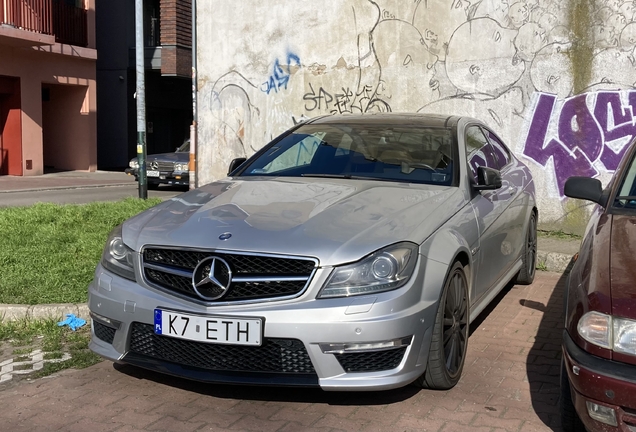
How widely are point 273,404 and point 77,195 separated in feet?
47.5

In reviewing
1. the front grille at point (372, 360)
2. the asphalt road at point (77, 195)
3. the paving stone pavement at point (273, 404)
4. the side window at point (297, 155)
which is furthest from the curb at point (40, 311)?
the asphalt road at point (77, 195)

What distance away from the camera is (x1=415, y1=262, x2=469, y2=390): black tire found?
394 centimetres

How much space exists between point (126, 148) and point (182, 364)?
85.3ft

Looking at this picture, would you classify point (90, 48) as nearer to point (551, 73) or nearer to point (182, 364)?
point (551, 73)

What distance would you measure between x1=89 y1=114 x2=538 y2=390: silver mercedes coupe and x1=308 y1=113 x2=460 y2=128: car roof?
2.72 feet

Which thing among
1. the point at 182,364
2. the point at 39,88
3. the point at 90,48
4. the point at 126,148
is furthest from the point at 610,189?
the point at 126,148

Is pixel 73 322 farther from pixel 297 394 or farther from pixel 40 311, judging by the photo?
pixel 297 394

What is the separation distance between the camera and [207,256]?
151 inches

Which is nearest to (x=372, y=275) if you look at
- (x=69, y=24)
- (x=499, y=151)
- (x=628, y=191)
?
(x=628, y=191)

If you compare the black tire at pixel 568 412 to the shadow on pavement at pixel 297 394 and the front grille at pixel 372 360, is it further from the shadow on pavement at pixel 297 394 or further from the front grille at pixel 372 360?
the shadow on pavement at pixel 297 394

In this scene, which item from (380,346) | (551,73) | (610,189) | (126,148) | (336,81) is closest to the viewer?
(380,346)

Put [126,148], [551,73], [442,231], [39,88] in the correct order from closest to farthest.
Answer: [442,231], [551,73], [39,88], [126,148]

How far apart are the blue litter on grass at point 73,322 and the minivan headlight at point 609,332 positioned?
11.9 ft

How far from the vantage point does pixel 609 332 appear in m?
3.04
